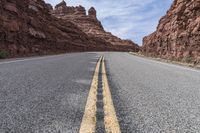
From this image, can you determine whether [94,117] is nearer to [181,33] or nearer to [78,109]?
[78,109]

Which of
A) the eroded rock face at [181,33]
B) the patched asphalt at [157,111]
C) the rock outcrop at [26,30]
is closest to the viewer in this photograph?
the patched asphalt at [157,111]

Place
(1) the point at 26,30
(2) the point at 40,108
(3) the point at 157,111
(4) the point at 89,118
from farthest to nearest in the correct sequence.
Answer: (1) the point at 26,30, (3) the point at 157,111, (2) the point at 40,108, (4) the point at 89,118

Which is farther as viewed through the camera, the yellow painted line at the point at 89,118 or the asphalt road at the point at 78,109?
the asphalt road at the point at 78,109

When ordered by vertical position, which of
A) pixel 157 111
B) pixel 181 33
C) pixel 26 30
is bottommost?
pixel 157 111

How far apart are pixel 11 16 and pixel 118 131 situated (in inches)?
1319

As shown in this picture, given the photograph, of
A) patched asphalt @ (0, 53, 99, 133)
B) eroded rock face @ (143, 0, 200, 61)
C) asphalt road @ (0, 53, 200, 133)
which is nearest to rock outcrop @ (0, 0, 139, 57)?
eroded rock face @ (143, 0, 200, 61)

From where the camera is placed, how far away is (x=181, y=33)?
3819 cm

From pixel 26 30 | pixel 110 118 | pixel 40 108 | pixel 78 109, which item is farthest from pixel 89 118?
pixel 26 30

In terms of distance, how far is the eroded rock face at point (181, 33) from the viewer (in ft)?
112

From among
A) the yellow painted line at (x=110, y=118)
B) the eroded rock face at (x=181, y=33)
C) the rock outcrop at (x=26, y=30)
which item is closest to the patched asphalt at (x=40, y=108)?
the yellow painted line at (x=110, y=118)

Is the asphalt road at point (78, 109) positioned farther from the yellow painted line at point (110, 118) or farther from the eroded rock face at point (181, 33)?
the eroded rock face at point (181, 33)

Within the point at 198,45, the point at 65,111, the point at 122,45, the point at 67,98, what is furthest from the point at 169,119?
the point at 122,45

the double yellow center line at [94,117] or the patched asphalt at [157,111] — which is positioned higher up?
the double yellow center line at [94,117]

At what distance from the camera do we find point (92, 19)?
156 metres
